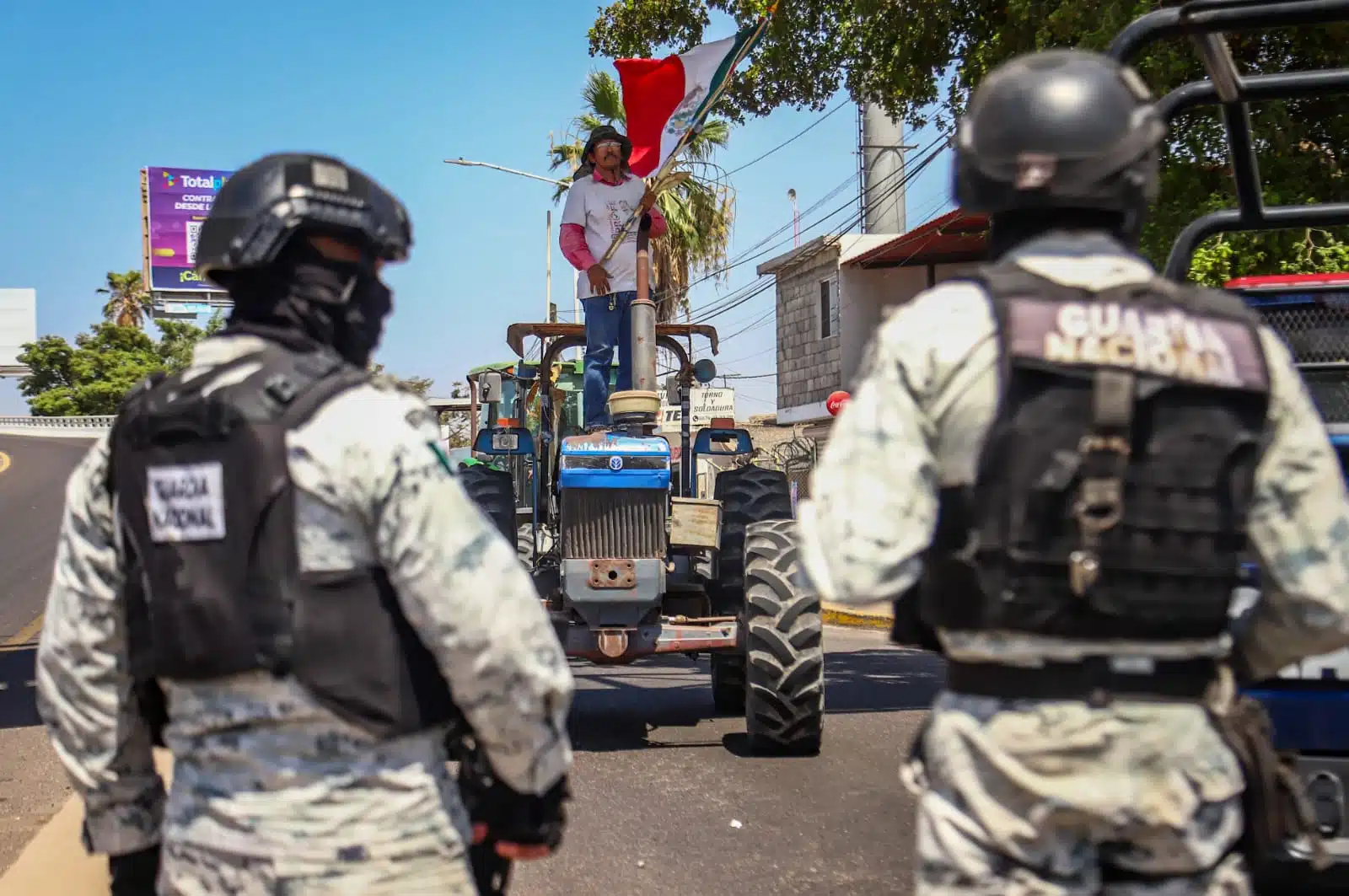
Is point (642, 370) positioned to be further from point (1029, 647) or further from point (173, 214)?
point (173, 214)

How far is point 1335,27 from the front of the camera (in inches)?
311

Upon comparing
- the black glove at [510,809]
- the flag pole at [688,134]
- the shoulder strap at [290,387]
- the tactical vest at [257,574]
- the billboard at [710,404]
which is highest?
the flag pole at [688,134]

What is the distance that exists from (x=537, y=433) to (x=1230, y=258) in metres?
4.22

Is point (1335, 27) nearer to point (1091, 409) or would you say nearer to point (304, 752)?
point (1091, 409)

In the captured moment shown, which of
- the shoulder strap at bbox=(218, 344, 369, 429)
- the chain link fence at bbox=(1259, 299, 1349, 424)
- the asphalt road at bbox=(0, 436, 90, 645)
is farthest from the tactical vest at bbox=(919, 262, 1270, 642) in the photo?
the asphalt road at bbox=(0, 436, 90, 645)

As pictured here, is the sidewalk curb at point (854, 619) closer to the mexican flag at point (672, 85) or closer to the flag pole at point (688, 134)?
the flag pole at point (688, 134)

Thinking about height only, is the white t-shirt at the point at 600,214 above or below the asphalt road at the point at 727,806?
above

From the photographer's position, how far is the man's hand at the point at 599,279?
869cm

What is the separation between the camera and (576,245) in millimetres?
8883

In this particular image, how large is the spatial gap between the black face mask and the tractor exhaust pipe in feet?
18.6

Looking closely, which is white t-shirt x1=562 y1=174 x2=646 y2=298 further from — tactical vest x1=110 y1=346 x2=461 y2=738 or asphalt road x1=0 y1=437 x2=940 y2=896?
tactical vest x1=110 y1=346 x2=461 y2=738

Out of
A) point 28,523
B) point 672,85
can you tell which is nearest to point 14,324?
point 28,523

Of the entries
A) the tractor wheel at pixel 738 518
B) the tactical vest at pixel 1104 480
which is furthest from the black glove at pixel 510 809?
the tractor wheel at pixel 738 518

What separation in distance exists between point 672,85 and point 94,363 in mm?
62566
